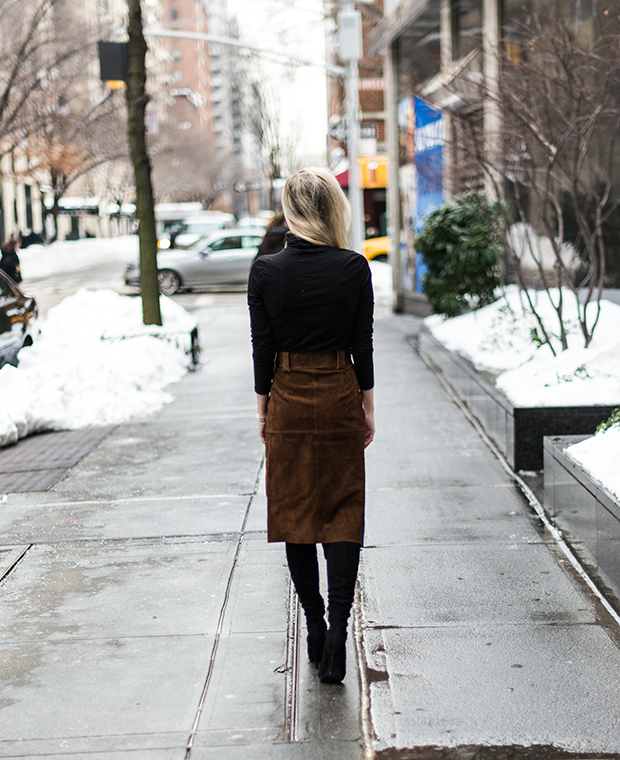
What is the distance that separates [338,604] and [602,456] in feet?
6.40

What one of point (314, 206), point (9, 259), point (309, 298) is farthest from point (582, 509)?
point (9, 259)

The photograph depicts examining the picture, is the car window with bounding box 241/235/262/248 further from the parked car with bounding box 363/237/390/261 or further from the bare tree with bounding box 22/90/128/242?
the bare tree with bounding box 22/90/128/242

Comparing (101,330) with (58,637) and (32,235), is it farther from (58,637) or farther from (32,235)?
(32,235)

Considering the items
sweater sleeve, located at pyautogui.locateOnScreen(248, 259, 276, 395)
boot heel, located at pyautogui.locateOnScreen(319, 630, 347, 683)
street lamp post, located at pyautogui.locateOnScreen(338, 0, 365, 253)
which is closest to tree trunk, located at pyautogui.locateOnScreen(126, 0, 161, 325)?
street lamp post, located at pyautogui.locateOnScreen(338, 0, 365, 253)

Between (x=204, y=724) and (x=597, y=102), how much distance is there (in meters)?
5.84

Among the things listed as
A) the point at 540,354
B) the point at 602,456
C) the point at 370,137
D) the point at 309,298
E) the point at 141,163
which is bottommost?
the point at 602,456

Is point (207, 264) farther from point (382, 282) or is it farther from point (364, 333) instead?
point (364, 333)

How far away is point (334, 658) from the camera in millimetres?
3391

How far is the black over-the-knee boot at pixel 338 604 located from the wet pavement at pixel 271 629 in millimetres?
87

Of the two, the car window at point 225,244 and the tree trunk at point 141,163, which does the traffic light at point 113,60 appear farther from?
the car window at point 225,244

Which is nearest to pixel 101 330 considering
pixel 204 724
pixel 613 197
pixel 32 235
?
pixel 613 197

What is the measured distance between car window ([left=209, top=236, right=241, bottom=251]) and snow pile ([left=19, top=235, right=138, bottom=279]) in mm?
11777

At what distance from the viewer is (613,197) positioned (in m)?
9.89

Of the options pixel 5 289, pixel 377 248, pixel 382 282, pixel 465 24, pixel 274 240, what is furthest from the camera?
pixel 377 248
